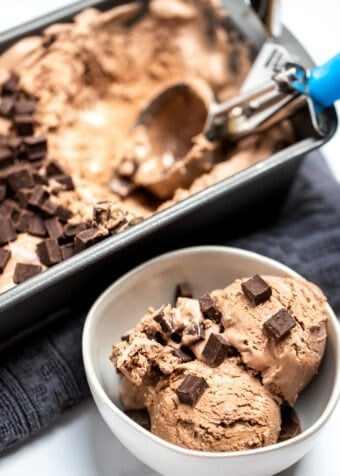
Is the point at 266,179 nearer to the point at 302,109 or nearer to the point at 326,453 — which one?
the point at 302,109

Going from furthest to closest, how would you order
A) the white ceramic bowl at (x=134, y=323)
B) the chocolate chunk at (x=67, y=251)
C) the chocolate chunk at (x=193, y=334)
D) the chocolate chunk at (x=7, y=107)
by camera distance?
the chocolate chunk at (x=7, y=107) → the chocolate chunk at (x=67, y=251) → the chocolate chunk at (x=193, y=334) → the white ceramic bowl at (x=134, y=323)

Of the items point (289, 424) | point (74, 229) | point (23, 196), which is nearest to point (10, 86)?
point (23, 196)

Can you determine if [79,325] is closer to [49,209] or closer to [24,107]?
[49,209]

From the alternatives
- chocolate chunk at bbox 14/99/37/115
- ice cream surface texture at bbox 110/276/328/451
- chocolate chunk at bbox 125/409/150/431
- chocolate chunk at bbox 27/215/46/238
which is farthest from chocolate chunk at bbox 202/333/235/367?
chocolate chunk at bbox 14/99/37/115

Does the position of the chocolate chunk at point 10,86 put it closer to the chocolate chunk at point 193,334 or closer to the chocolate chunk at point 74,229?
the chocolate chunk at point 74,229

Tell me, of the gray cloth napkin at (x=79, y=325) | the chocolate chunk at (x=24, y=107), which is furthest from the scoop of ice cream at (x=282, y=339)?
the chocolate chunk at (x=24, y=107)

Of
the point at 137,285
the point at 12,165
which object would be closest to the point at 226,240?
the point at 137,285
